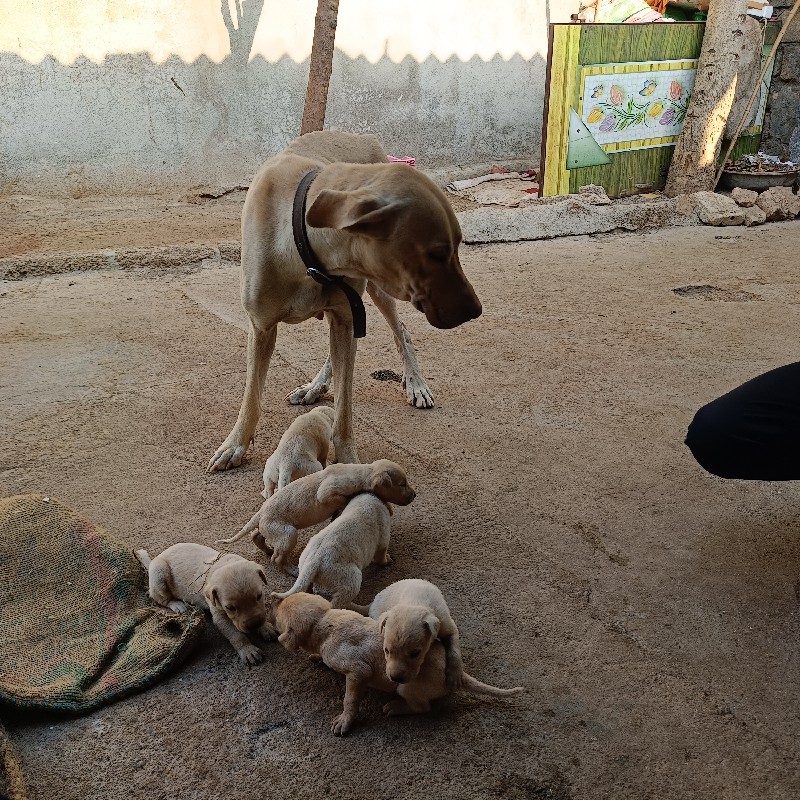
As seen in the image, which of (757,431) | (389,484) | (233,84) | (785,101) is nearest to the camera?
(757,431)

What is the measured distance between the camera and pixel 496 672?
2.16 m

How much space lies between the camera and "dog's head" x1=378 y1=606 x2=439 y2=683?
185 cm

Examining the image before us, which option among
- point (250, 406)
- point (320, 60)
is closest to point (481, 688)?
point (250, 406)

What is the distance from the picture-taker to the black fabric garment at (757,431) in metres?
2.39

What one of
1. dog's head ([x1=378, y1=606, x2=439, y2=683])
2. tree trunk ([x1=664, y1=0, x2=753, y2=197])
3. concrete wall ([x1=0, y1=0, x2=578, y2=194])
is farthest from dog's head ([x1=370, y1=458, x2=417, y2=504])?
tree trunk ([x1=664, y1=0, x2=753, y2=197])

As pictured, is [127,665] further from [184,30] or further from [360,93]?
[360,93]

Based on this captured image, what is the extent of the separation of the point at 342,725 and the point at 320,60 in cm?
610

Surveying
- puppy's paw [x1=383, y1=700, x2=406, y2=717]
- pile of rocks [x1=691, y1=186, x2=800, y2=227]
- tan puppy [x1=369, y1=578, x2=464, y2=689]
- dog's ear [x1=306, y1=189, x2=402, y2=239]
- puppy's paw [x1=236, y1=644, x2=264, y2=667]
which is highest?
dog's ear [x1=306, y1=189, x2=402, y2=239]

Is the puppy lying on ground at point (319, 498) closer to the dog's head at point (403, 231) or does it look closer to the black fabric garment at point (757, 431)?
the dog's head at point (403, 231)

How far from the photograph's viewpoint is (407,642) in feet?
6.07

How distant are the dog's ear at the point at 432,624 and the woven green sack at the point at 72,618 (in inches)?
27.5

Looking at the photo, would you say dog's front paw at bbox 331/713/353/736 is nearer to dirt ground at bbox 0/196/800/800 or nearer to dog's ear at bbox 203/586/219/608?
dirt ground at bbox 0/196/800/800

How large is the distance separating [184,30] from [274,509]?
6668 millimetres

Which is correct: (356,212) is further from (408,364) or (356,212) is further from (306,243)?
(408,364)
